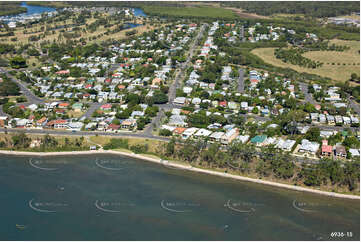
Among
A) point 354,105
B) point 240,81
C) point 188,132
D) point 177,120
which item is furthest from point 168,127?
point 354,105

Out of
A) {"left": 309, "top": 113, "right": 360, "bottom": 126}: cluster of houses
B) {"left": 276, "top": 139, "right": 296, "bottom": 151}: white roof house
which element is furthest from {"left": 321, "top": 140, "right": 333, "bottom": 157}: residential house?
{"left": 309, "top": 113, "right": 360, "bottom": 126}: cluster of houses

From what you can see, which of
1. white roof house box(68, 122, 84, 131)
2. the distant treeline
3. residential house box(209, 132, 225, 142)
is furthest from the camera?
the distant treeline

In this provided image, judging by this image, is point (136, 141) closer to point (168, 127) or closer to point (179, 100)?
point (168, 127)

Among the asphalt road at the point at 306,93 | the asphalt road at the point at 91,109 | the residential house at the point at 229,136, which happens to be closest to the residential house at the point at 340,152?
the residential house at the point at 229,136

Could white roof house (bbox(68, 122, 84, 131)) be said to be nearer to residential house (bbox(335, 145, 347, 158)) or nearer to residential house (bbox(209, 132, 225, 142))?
residential house (bbox(209, 132, 225, 142))

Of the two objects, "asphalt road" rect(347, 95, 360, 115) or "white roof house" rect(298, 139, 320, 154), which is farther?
"asphalt road" rect(347, 95, 360, 115)

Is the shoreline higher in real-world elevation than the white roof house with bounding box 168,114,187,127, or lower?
lower
